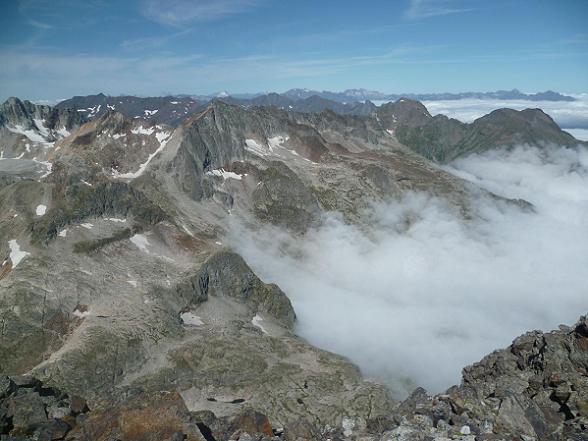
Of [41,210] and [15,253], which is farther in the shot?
[41,210]

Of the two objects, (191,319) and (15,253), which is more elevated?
(15,253)

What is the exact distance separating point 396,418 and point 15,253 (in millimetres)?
140030

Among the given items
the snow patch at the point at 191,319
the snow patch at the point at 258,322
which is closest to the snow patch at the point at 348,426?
the snow patch at the point at 191,319

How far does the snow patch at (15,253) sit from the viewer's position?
5572 inches

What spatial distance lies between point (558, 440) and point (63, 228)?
156334 millimetres

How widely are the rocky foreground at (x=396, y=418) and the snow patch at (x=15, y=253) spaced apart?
4128 inches

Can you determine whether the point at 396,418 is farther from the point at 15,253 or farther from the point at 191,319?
the point at 15,253

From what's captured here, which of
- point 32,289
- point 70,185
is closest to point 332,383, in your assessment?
point 32,289

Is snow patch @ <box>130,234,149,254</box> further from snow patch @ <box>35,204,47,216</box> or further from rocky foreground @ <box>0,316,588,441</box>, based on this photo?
rocky foreground @ <box>0,316,588,441</box>

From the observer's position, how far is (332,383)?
127688 mm

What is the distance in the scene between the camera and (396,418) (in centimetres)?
4138

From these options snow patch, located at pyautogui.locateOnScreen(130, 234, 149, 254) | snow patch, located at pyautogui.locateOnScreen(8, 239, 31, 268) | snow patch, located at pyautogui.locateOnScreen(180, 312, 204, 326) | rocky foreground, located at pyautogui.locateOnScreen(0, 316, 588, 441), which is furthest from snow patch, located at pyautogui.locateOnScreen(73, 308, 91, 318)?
rocky foreground, located at pyautogui.locateOnScreen(0, 316, 588, 441)

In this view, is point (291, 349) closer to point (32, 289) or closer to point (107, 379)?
point (107, 379)

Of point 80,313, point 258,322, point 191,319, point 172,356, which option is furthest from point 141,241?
point 172,356
